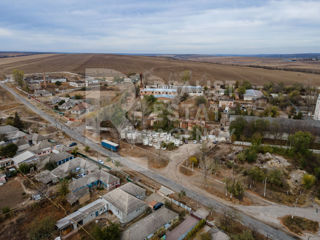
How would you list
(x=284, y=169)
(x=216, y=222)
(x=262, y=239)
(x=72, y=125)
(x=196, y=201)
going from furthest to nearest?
1. (x=72, y=125)
2. (x=284, y=169)
3. (x=196, y=201)
4. (x=216, y=222)
5. (x=262, y=239)

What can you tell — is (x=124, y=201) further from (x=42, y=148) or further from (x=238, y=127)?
(x=238, y=127)

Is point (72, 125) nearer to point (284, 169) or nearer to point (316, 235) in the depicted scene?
point (284, 169)

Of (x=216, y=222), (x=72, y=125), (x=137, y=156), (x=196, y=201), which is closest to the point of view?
(x=216, y=222)

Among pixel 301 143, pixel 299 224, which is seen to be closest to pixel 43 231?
pixel 299 224

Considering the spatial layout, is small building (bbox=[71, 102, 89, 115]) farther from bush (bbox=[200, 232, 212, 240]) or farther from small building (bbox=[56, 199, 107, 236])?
bush (bbox=[200, 232, 212, 240])

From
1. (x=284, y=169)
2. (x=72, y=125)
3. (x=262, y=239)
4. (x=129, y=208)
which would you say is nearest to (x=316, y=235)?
(x=262, y=239)

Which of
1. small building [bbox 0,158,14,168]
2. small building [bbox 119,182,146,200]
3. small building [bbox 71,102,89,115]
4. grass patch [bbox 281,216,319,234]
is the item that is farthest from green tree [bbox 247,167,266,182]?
small building [bbox 71,102,89,115]
